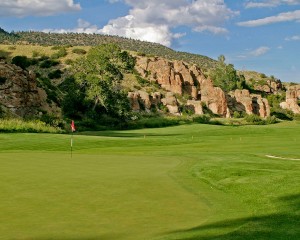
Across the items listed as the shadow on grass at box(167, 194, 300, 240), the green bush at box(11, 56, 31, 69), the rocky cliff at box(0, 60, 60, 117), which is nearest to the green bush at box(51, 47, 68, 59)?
the green bush at box(11, 56, 31, 69)

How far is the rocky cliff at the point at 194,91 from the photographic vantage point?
9519cm

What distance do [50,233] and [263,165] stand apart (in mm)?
12462

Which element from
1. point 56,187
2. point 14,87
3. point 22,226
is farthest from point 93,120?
point 22,226

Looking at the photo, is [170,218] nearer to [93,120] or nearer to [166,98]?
[93,120]

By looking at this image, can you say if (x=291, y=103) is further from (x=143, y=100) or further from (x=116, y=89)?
(x=116, y=89)

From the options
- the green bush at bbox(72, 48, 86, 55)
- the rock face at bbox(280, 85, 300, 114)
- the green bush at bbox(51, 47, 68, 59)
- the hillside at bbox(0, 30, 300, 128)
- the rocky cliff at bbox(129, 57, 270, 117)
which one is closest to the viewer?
the hillside at bbox(0, 30, 300, 128)

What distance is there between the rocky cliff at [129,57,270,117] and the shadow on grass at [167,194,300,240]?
7911 cm

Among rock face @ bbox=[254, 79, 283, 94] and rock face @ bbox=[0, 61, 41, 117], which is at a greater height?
rock face @ bbox=[254, 79, 283, 94]

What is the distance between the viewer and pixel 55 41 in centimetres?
16788

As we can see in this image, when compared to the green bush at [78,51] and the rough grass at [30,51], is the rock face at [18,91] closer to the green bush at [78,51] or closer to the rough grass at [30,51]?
the rough grass at [30,51]

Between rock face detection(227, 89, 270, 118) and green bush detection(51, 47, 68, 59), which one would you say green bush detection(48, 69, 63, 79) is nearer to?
green bush detection(51, 47, 68, 59)

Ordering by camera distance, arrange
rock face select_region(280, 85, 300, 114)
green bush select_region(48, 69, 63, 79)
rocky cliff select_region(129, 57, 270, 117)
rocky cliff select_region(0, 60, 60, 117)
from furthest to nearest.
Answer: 1. rock face select_region(280, 85, 300, 114)
2. rocky cliff select_region(129, 57, 270, 117)
3. green bush select_region(48, 69, 63, 79)
4. rocky cliff select_region(0, 60, 60, 117)

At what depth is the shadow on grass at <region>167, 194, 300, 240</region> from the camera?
8.26 metres

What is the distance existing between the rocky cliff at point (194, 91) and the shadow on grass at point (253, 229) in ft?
260
